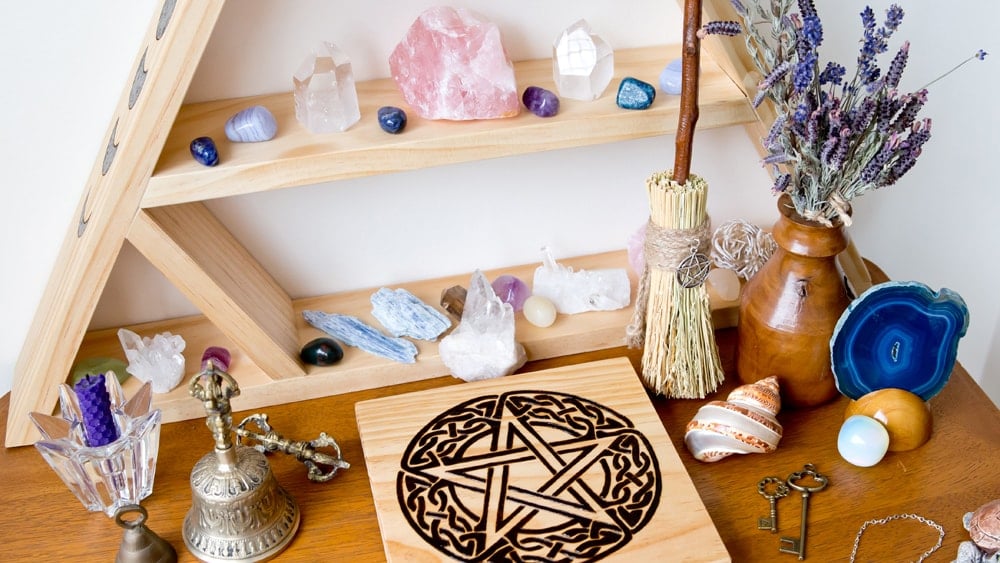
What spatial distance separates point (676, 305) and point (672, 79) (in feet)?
0.77

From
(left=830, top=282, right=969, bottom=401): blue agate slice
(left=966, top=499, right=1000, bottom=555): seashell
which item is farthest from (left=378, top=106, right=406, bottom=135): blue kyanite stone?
(left=966, top=499, right=1000, bottom=555): seashell

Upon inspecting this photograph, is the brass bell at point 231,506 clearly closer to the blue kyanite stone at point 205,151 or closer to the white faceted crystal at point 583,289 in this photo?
the blue kyanite stone at point 205,151

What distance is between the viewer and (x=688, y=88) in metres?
0.96

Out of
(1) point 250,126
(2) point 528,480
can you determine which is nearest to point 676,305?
(2) point 528,480

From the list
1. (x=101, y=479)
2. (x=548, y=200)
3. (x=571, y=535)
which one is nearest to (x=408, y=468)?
(x=571, y=535)

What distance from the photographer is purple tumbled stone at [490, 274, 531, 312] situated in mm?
1149

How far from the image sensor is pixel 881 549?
2.90ft

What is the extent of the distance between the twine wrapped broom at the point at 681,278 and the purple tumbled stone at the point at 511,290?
14 centimetres

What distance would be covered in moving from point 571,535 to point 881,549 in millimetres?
279

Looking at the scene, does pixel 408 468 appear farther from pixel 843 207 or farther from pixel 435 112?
pixel 843 207

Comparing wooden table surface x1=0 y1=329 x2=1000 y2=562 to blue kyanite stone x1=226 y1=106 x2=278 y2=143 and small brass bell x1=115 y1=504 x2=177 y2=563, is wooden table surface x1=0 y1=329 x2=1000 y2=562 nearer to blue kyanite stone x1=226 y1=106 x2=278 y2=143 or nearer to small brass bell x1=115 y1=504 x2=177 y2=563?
small brass bell x1=115 y1=504 x2=177 y2=563

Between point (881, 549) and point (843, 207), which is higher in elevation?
point (843, 207)

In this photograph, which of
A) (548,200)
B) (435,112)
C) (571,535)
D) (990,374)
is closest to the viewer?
(571,535)

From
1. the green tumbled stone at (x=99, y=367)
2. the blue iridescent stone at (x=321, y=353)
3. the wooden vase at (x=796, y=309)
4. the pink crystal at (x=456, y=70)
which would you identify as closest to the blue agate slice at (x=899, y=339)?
the wooden vase at (x=796, y=309)
